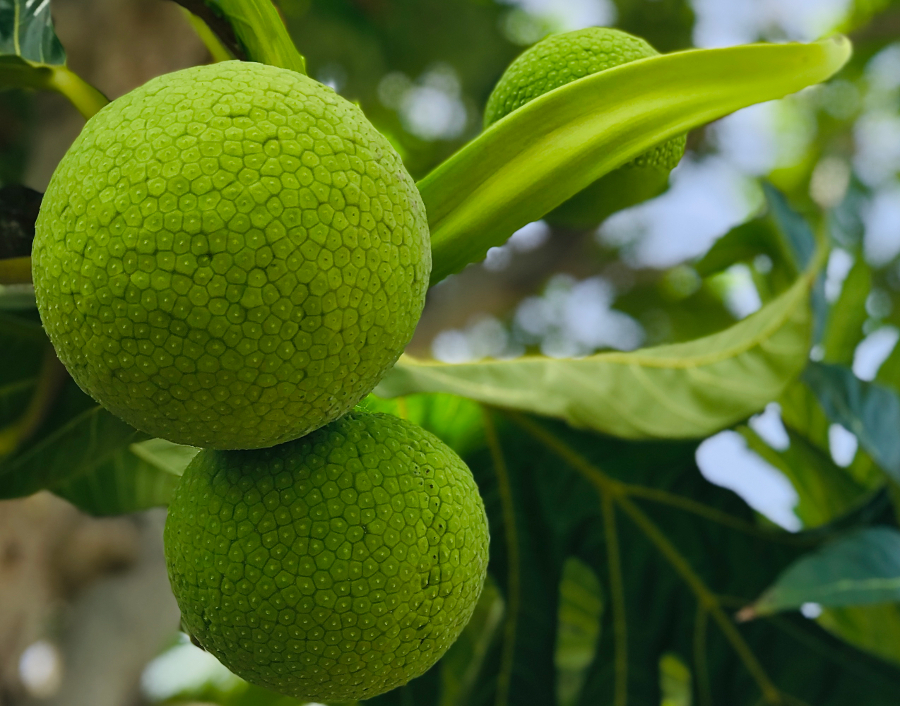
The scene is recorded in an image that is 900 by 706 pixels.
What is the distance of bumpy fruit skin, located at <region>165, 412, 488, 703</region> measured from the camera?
46cm

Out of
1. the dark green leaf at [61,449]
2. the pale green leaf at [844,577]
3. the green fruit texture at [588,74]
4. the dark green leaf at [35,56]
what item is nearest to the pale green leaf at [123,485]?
the dark green leaf at [61,449]

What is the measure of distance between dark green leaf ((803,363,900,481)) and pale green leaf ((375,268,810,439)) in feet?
0.70

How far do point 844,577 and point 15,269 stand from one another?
88 cm

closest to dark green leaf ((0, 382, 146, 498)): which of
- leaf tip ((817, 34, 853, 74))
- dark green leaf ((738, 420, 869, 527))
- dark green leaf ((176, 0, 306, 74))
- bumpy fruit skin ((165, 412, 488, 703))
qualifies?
bumpy fruit skin ((165, 412, 488, 703))

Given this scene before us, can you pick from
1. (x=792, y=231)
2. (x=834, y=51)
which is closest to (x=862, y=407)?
(x=792, y=231)

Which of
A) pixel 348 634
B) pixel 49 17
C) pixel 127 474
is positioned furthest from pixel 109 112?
pixel 127 474

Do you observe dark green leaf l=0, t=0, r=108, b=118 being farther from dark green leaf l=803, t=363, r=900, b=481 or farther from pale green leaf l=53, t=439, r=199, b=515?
dark green leaf l=803, t=363, r=900, b=481

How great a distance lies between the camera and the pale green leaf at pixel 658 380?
0.83 meters

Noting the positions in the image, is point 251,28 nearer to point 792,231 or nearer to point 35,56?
point 35,56

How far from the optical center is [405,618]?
47 cm

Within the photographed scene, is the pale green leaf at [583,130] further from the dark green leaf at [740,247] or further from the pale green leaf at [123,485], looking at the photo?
the dark green leaf at [740,247]

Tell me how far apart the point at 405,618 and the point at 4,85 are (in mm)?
470

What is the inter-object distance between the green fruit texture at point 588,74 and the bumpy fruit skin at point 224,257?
0.20 m

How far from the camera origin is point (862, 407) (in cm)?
113
